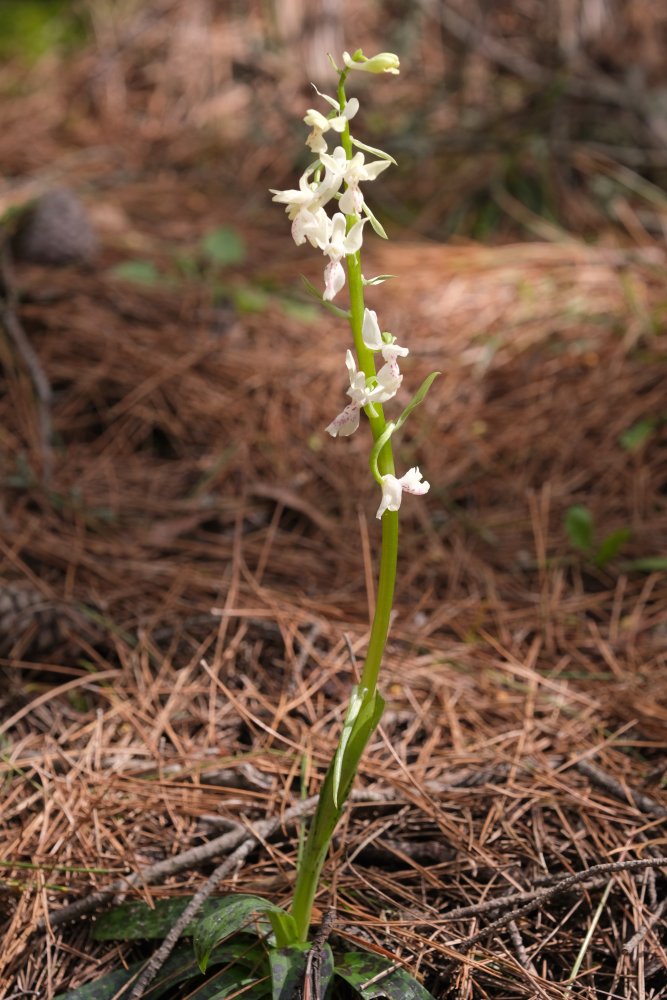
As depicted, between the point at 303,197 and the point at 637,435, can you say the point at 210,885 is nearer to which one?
the point at 303,197

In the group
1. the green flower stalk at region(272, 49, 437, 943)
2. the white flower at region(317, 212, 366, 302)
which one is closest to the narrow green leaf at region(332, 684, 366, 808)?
the green flower stalk at region(272, 49, 437, 943)

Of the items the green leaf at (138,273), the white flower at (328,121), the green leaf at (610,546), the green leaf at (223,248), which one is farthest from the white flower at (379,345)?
the green leaf at (223,248)

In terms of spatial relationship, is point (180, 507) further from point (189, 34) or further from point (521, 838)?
point (189, 34)

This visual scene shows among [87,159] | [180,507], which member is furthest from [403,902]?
[87,159]

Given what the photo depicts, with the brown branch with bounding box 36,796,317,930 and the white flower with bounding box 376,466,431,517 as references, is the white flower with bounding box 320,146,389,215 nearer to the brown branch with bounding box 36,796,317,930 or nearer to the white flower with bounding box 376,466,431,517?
the white flower with bounding box 376,466,431,517

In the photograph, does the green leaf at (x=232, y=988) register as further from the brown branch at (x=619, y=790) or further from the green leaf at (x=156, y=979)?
the brown branch at (x=619, y=790)

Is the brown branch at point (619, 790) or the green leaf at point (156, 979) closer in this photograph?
the green leaf at point (156, 979)
